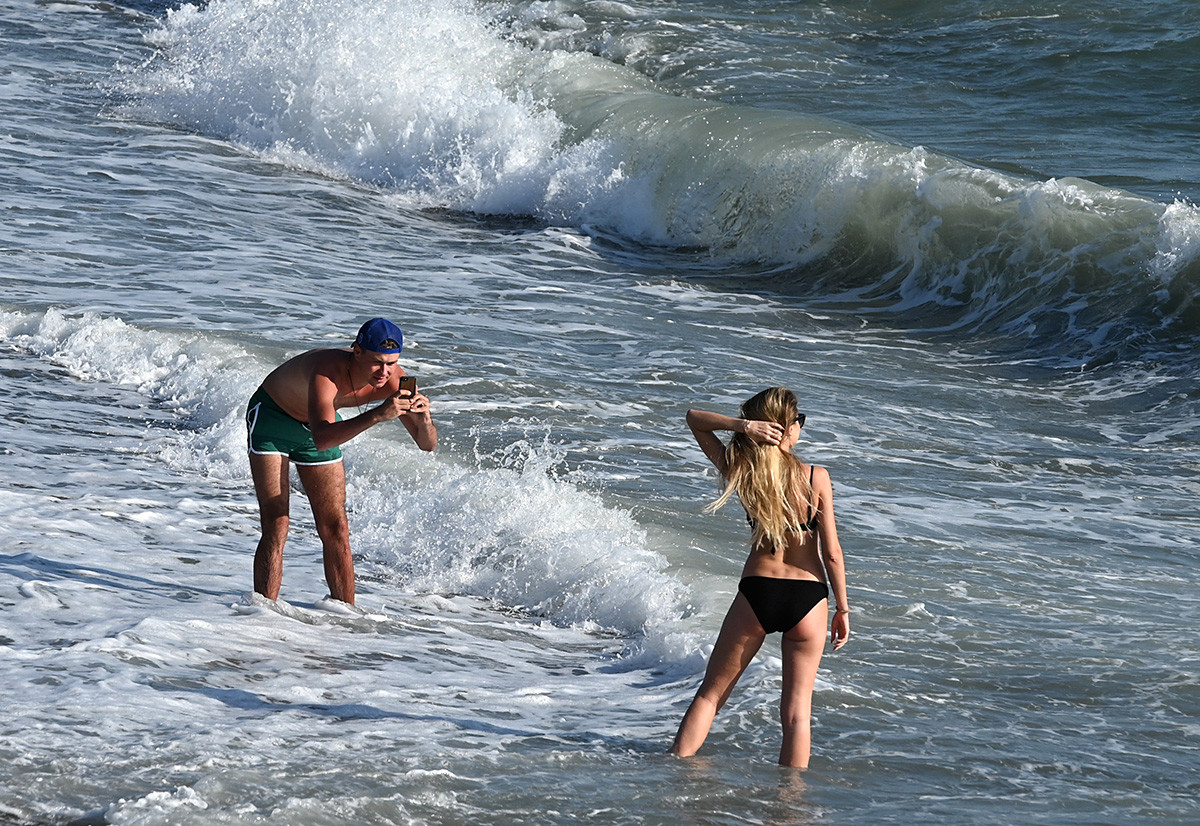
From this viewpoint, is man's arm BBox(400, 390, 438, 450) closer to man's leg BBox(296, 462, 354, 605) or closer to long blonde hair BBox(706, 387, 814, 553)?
man's leg BBox(296, 462, 354, 605)

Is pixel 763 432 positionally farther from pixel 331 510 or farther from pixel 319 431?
pixel 331 510

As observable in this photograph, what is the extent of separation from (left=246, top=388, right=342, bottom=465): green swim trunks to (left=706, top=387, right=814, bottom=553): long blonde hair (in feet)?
7.43

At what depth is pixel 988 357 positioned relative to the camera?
12.9m

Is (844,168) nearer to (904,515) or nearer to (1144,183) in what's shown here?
(1144,183)

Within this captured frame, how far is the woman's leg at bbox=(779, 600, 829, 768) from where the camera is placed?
201 inches

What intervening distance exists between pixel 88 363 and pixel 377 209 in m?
7.34

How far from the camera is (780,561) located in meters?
5.17

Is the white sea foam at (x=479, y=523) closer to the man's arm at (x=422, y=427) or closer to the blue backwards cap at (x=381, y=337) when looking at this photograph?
the man's arm at (x=422, y=427)

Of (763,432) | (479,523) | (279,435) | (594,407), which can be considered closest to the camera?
(763,432)

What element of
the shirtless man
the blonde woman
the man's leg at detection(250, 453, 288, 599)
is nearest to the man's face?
the shirtless man

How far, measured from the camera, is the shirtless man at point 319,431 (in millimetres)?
6172

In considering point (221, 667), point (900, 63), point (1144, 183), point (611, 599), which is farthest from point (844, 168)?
point (221, 667)

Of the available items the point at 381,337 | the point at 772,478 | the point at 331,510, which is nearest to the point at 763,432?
the point at 772,478

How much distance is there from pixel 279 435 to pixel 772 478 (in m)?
2.59
